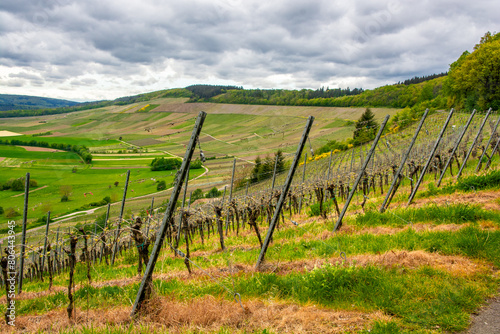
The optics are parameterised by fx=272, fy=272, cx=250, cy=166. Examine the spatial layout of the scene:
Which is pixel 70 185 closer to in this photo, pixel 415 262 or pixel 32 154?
pixel 32 154

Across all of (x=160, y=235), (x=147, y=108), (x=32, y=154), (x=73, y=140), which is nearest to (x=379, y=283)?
(x=160, y=235)

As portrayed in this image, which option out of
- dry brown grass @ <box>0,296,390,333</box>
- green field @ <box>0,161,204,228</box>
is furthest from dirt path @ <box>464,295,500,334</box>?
green field @ <box>0,161,204,228</box>

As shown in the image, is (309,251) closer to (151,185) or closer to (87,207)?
(151,185)

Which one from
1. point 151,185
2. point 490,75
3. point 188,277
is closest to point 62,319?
point 188,277

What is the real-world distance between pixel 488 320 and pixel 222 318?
416 centimetres

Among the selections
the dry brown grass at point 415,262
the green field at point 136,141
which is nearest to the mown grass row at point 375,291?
the dry brown grass at point 415,262

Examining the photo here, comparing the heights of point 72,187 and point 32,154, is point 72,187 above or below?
below

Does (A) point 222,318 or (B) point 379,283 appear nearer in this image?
(A) point 222,318

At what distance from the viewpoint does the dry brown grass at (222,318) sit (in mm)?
4355

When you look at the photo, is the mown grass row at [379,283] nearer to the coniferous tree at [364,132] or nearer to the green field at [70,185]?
the coniferous tree at [364,132]

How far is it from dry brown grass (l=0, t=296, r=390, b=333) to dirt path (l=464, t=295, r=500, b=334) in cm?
122

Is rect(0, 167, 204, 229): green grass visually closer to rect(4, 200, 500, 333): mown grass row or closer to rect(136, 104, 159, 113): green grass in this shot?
rect(4, 200, 500, 333): mown grass row

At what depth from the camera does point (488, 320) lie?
4160 mm

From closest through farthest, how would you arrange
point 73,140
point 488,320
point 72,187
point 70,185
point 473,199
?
point 488,320 < point 473,199 < point 72,187 < point 70,185 < point 73,140
